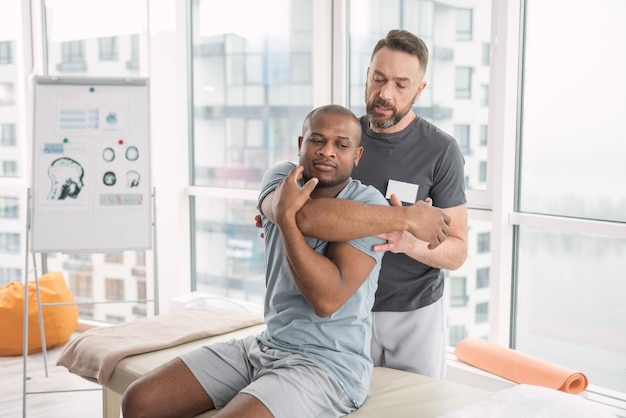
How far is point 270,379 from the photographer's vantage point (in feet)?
5.31

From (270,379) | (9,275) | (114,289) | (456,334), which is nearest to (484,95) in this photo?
(456,334)

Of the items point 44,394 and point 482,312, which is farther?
point 44,394

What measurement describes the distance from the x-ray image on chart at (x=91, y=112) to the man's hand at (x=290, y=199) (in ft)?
6.29

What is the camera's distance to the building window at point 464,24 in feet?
10.2

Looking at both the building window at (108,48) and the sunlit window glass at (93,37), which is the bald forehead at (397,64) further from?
the building window at (108,48)

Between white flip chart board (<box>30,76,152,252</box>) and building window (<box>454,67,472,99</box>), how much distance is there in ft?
4.90

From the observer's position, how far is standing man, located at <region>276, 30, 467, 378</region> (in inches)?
78.0

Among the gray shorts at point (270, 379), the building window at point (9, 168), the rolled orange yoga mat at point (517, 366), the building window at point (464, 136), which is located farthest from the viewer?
the building window at point (9, 168)

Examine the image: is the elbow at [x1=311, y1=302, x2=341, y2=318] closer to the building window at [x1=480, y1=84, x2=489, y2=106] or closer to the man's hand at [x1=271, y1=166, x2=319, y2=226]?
the man's hand at [x1=271, y1=166, x2=319, y2=226]

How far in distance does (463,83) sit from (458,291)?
0.99m

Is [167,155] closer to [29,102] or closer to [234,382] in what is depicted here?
[29,102]

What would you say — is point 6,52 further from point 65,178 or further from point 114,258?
point 65,178

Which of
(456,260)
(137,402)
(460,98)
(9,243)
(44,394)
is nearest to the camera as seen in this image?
(137,402)

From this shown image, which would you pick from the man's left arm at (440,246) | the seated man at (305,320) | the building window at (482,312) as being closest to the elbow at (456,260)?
the man's left arm at (440,246)
